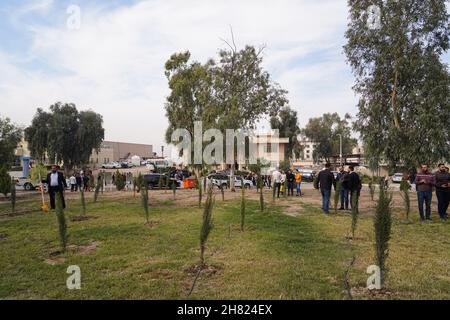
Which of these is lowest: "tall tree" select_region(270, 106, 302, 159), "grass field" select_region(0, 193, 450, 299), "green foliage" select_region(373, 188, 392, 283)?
"grass field" select_region(0, 193, 450, 299)

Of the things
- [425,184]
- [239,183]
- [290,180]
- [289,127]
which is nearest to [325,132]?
[289,127]

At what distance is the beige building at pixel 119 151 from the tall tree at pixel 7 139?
60.6 metres

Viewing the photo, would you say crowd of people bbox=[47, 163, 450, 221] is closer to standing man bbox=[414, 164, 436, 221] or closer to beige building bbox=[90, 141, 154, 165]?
standing man bbox=[414, 164, 436, 221]

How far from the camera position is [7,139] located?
88.5 feet

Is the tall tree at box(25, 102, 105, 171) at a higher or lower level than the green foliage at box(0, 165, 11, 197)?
higher

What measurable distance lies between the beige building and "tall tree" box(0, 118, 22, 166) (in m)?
60.6

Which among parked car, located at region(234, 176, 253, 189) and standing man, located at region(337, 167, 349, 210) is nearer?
standing man, located at region(337, 167, 349, 210)

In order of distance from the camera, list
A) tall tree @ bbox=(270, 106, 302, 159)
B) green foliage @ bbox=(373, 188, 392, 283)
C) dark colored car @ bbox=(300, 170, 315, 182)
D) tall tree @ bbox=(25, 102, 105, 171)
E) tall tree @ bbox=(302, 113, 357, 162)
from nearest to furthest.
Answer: green foliage @ bbox=(373, 188, 392, 283), dark colored car @ bbox=(300, 170, 315, 182), tall tree @ bbox=(25, 102, 105, 171), tall tree @ bbox=(270, 106, 302, 159), tall tree @ bbox=(302, 113, 357, 162)

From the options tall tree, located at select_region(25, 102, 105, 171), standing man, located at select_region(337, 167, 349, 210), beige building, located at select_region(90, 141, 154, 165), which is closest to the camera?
standing man, located at select_region(337, 167, 349, 210)

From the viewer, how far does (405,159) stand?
2008cm

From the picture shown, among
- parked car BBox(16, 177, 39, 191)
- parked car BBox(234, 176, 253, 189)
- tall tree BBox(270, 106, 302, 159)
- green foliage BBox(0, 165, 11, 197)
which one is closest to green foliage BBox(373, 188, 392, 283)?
green foliage BBox(0, 165, 11, 197)

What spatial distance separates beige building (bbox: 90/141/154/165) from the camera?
96.8 metres

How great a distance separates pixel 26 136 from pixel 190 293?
4348 centimetres
